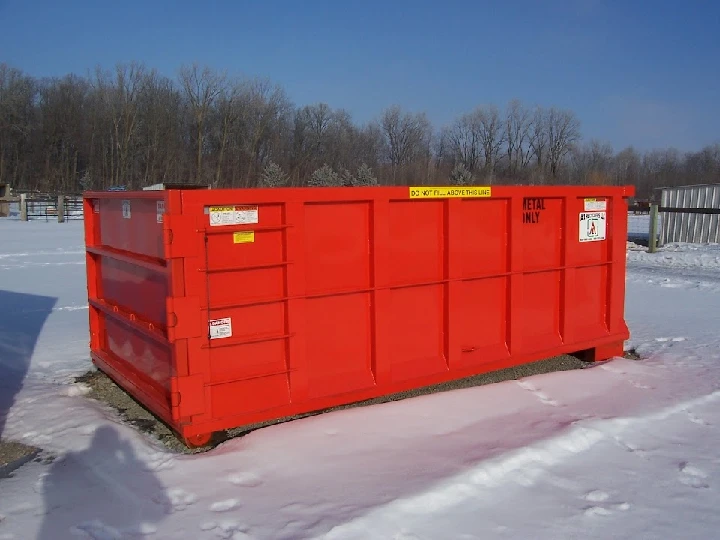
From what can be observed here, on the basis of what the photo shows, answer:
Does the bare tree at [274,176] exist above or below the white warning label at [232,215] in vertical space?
above

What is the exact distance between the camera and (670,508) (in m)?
3.81

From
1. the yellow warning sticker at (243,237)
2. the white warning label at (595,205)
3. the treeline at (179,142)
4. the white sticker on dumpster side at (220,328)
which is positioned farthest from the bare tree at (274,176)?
the white sticker on dumpster side at (220,328)

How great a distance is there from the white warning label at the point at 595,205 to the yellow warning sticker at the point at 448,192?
1.52 meters

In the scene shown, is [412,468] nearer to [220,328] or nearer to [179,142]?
[220,328]

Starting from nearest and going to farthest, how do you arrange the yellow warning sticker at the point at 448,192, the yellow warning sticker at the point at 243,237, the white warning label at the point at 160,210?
the white warning label at the point at 160,210 → the yellow warning sticker at the point at 243,237 → the yellow warning sticker at the point at 448,192

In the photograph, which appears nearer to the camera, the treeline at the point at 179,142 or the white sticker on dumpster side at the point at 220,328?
the white sticker on dumpster side at the point at 220,328

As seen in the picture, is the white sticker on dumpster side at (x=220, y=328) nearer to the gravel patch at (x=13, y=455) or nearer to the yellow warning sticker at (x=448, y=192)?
the gravel patch at (x=13, y=455)

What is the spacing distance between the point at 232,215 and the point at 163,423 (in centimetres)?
181

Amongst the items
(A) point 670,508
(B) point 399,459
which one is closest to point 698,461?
(A) point 670,508

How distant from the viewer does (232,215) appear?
15.3 feet

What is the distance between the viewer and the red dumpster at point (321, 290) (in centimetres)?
462

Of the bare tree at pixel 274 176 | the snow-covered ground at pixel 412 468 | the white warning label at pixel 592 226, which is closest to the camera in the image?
the snow-covered ground at pixel 412 468

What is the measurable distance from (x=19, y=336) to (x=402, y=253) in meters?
5.10

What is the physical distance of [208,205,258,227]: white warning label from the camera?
4.59 metres
